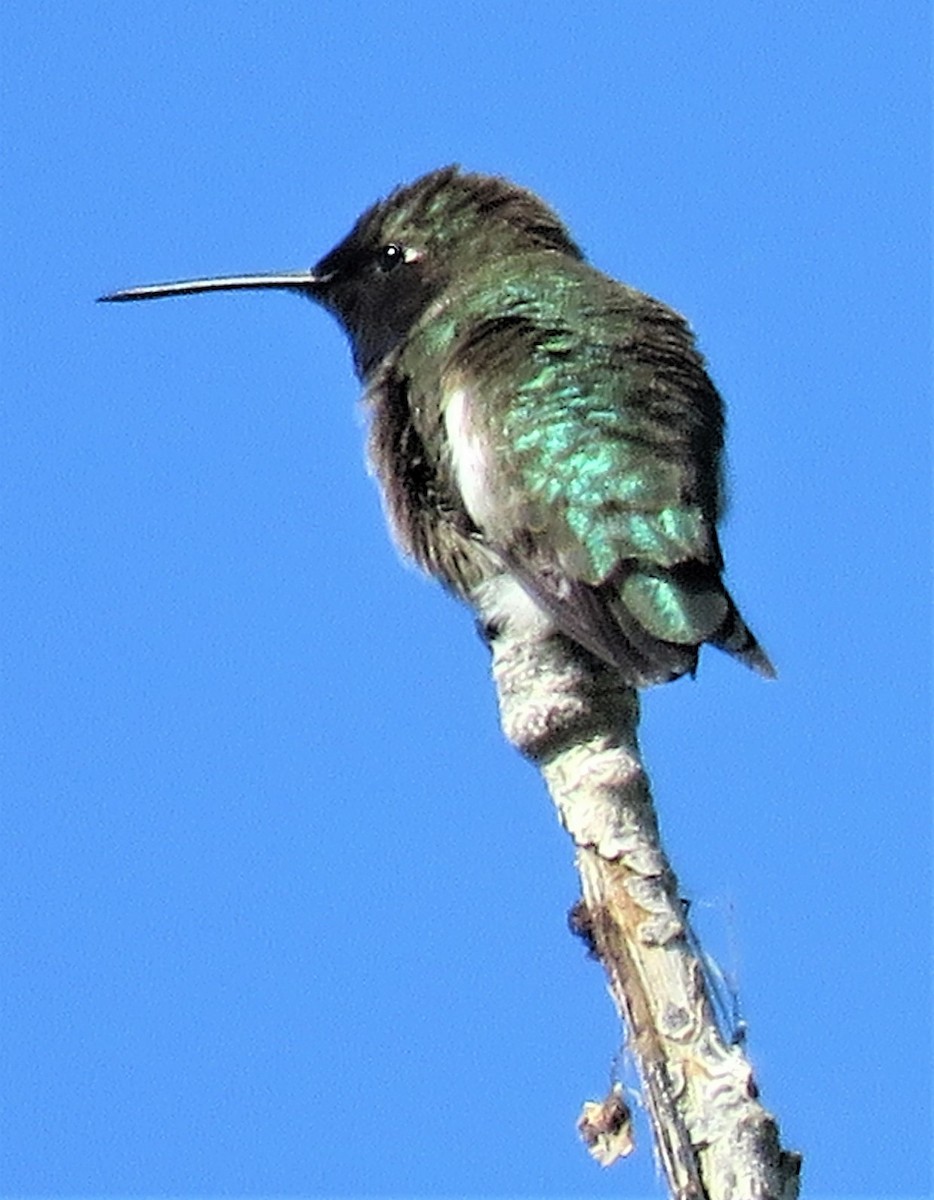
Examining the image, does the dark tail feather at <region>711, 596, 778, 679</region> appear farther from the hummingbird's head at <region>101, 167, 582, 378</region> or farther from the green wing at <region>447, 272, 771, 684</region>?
the hummingbird's head at <region>101, 167, 582, 378</region>

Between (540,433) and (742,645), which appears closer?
(742,645)

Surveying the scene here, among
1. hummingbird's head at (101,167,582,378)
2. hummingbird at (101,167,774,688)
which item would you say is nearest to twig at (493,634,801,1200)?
hummingbird at (101,167,774,688)

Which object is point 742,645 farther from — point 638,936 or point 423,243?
point 423,243

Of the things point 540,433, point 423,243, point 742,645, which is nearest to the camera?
point 742,645

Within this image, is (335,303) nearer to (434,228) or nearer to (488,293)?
(434,228)

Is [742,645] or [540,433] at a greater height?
[540,433]

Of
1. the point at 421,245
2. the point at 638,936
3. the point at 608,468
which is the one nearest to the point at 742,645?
the point at 608,468
